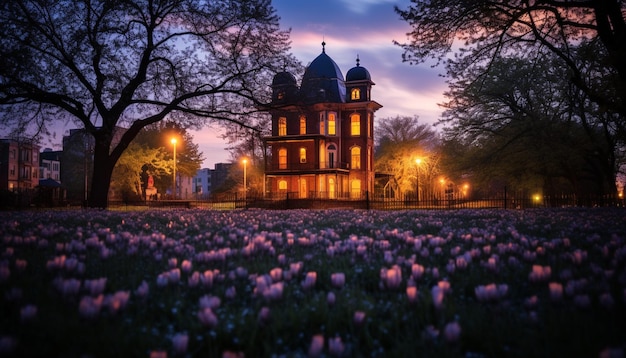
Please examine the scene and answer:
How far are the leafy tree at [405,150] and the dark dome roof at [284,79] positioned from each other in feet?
140

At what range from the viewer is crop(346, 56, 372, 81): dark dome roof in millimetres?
56500

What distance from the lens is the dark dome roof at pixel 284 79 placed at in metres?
22.6

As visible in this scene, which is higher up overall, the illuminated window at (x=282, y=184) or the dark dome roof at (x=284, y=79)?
the dark dome roof at (x=284, y=79)

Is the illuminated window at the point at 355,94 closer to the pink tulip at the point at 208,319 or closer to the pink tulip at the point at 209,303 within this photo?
the pink tulip at the point at 209,303

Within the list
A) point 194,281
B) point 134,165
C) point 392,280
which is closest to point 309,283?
point 392,280

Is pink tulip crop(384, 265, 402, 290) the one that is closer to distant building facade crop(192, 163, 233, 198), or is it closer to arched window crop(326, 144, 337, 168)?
arched window crop(326, 144, 337, 168)

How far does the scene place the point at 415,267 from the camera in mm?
3463

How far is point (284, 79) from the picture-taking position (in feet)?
75.8

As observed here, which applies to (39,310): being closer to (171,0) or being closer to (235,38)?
(235,38)

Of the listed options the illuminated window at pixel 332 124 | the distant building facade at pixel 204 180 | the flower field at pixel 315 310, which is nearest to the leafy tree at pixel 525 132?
the illuminated window at pixel 332 124

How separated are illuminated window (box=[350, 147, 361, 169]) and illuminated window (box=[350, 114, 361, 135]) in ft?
7.91

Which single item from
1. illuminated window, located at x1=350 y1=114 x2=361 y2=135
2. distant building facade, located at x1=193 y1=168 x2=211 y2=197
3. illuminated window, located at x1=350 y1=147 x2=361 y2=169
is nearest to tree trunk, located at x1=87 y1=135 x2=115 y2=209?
illuminated window, located at x1=350 y1=147 x2=361 y2=169

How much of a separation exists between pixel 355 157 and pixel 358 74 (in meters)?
12.0

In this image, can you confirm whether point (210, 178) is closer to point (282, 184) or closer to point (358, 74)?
point (282, 184)
